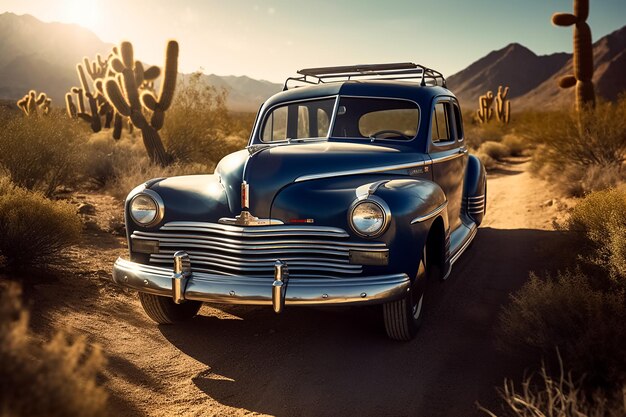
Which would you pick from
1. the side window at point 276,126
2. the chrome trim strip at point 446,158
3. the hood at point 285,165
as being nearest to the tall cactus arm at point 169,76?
the side window at point 276,126

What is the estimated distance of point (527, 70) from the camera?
468 ft

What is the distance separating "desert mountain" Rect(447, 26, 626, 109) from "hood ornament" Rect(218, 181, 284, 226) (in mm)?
103184

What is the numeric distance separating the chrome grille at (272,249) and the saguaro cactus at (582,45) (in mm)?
13178

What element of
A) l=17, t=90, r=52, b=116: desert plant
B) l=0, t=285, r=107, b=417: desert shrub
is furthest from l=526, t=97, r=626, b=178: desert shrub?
l=17, t=90, r=52, b=116: desert plant

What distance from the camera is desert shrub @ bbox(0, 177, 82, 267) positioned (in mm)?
5500

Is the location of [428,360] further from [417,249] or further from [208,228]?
[208,228]

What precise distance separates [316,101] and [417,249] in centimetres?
230

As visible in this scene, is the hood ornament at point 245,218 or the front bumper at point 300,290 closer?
the front bumper at point 300,290

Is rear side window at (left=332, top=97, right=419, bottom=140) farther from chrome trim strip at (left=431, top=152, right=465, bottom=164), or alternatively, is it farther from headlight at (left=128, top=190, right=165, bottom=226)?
headlight at (left=128, top=190, right=165, bottom=226)

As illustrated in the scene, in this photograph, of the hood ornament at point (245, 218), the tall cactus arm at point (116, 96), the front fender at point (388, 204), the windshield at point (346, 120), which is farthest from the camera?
the tall cactus arm at point (116, 96)

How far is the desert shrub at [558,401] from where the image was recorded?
2.45 m

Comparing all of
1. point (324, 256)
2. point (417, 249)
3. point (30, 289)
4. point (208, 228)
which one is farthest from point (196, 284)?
point (30, 289)

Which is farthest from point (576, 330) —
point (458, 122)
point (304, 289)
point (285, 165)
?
point (458, 122)

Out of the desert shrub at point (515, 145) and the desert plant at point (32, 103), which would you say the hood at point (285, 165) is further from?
the desert shrub at point (515, 145)
